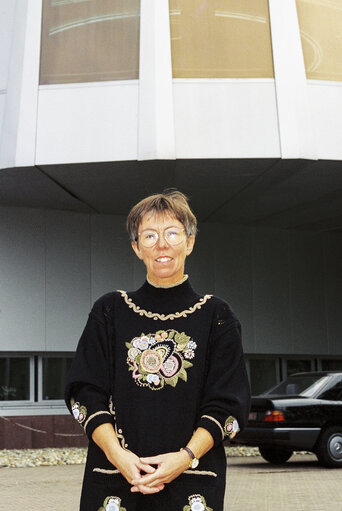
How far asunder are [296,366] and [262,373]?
3.15ft

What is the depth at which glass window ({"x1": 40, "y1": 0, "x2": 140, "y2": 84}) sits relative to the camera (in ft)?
44.6

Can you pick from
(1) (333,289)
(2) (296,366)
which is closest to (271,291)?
(1) (333,289)

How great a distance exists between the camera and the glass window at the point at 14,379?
16.8 metres

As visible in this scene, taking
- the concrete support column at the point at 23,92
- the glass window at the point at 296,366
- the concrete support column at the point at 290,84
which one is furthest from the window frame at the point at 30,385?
the concrete support column at the point at 290,84

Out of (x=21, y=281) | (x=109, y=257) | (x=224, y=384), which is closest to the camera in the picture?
(x=224, y=384)

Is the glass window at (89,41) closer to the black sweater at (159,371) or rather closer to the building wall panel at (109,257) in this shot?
the building wall panel at (109,257)

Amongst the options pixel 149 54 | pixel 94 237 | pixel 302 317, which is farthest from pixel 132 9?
pixel 302 317

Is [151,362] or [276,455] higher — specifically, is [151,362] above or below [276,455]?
above

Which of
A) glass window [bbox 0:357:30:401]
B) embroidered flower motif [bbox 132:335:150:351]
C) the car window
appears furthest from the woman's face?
glass window [bbox 0:357:30:401]

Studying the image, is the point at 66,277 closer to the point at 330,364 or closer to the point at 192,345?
the point at 330,364

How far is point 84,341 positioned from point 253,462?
1203cm

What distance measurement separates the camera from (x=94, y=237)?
17672 mm

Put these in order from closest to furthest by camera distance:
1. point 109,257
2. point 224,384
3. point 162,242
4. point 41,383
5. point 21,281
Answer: point 224,384
point 162,242
point 21,281
point 41,383
point 109,257

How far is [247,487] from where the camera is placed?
1035cm
